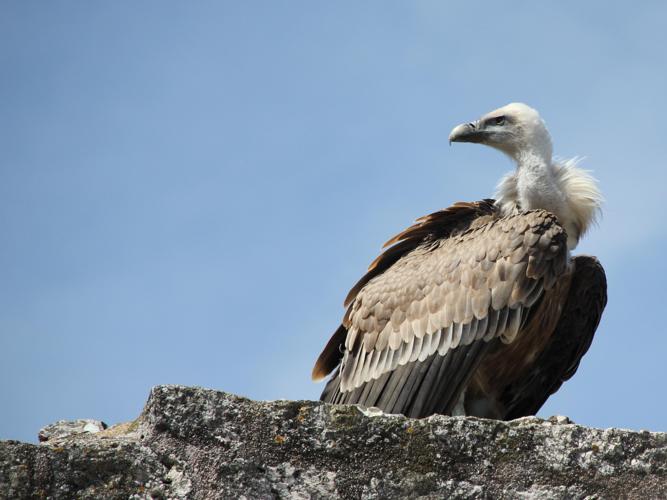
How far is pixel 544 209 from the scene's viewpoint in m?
8.86

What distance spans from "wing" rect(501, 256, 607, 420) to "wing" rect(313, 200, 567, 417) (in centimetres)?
64

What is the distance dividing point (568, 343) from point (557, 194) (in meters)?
1.21

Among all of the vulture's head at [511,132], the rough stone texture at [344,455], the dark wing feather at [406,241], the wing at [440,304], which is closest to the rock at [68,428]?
the rough stone texture at [344,455]

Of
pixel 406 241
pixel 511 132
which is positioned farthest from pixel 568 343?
pixel 511 132

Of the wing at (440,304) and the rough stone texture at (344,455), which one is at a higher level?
the wing at (440,304)

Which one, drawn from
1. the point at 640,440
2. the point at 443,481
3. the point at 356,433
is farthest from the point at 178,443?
the point at 640,440

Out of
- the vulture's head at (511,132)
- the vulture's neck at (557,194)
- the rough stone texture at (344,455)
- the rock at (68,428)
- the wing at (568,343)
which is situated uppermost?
the vulture's head at (511,132)

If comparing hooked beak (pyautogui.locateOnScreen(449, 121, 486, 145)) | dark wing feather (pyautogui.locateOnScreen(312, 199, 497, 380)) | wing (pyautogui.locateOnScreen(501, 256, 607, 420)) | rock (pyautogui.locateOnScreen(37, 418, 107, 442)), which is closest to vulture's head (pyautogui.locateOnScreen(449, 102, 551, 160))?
hooked beak (pyautogui.locateOnScreen(449, 121, 486, 145))

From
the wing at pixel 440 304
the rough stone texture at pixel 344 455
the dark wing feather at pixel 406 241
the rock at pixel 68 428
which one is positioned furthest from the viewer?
the dark wing feather at pixel 406 241

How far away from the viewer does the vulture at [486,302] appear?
27.2 ft

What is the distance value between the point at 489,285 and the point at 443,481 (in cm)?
473

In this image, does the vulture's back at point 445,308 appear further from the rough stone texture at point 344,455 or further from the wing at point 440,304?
the rough stone texture at point 344,455

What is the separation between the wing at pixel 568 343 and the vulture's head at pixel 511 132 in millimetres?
1061

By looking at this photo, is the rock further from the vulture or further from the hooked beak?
the hooked beak
